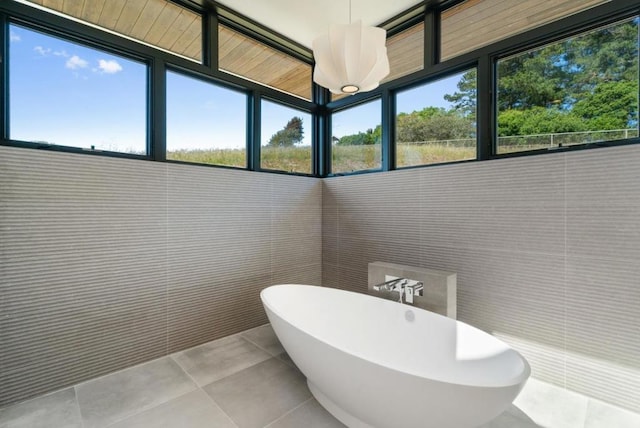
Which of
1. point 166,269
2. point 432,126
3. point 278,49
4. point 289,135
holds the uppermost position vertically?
point 278,49

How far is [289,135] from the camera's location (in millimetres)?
3307

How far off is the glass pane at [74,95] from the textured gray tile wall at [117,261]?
0.71 feet

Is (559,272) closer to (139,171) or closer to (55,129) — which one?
(139,171)

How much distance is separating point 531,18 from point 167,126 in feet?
9.50

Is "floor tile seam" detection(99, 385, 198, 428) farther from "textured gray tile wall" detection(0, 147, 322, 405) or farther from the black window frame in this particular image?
the black window frame

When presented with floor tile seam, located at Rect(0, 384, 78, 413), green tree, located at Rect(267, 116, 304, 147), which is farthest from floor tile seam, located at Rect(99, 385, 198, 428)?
green tree, located at Rect(267, 116, 304, 147)

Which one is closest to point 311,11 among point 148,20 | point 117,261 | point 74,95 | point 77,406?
point 148,20

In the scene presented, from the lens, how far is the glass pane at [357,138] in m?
3.05

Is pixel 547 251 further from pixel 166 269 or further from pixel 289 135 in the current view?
pixel 166 269

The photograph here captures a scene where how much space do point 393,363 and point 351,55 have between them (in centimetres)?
171

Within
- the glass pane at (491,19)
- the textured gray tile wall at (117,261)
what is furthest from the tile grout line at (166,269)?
the glass pane at (491,19)

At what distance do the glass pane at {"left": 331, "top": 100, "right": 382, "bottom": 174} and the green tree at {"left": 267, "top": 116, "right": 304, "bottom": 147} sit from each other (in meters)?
0.42

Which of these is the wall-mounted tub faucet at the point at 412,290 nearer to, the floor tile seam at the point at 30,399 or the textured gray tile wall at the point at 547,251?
the textured gray tile wall at the point at 547,251

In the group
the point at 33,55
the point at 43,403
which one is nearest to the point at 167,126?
the point at 33,55
